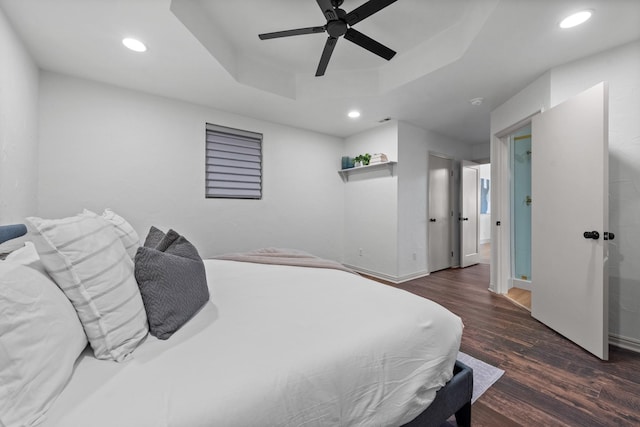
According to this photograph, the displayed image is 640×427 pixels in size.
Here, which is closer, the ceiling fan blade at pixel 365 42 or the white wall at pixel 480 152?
the ceiling fan blade at pixel 365 42

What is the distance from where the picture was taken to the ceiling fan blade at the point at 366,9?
160 cm

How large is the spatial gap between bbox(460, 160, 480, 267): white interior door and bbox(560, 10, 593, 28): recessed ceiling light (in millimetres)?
3106

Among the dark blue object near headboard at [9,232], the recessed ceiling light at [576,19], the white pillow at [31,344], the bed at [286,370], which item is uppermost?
the recessed ceiling light at [576,19]

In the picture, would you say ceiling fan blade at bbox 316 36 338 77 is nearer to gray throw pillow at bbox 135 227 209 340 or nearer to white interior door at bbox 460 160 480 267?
gray throw pillow at bbox 135 227 209 340

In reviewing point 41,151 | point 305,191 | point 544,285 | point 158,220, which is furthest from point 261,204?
point 544,285

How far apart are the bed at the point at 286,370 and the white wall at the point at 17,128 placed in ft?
5.90

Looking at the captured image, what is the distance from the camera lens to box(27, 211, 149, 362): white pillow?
77cm

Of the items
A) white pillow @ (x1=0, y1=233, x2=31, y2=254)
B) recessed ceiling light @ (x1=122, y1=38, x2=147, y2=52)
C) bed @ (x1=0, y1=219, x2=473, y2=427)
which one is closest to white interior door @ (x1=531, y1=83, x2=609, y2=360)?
bed @ (x1=0, y1=219, x2=473, y2=427)

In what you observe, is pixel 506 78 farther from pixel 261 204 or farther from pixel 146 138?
pixel 146 138

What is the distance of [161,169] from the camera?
2.91 metres

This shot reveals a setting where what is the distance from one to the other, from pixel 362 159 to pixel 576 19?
2.61 metres

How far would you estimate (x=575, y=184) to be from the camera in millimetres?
2086

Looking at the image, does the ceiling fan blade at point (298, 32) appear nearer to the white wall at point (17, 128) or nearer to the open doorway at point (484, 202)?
the white wall at point (17, 128)

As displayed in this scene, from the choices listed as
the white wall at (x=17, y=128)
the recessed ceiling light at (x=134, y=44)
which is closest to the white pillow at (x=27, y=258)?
the white wall at (x=17, y=128)
